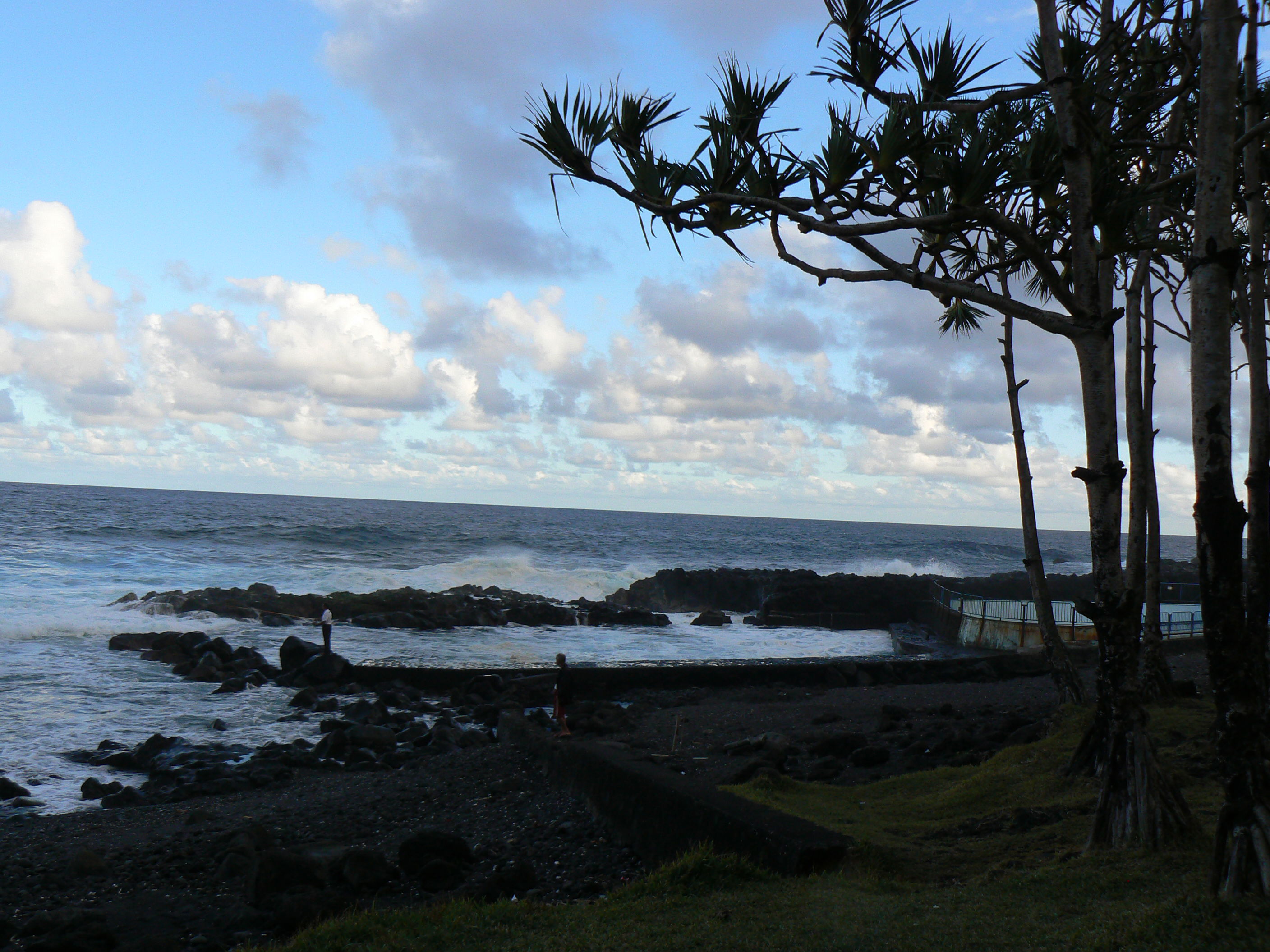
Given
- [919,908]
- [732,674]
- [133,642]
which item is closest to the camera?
[919,908]

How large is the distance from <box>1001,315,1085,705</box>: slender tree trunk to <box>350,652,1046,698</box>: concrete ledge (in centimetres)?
784

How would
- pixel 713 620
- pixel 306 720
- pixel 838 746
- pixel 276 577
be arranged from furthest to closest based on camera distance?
pixel 276 577 < pixel 713 620 < pixel 306 720 < pixel 838 746

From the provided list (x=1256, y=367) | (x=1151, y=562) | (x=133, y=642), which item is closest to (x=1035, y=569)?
(x=1151, y=562)

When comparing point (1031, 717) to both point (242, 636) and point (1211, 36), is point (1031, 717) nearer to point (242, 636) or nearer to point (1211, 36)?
point (1211, 36)

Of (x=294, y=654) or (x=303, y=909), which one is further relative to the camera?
(x=294, y=654)

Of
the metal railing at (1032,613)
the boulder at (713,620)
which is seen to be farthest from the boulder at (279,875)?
the boulder at (713,620)

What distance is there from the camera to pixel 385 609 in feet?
94.8

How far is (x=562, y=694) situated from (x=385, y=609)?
55.4 ft

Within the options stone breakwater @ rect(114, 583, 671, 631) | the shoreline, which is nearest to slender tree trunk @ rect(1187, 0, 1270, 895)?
the shoreline

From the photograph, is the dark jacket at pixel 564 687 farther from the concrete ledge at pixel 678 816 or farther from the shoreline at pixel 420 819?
the concrete ledge at pixel 678 816

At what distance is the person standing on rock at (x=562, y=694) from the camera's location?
1298 cm

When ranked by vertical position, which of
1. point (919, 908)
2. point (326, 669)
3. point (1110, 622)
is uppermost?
point (1110, 622)

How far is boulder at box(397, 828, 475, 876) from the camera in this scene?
22.4 feet

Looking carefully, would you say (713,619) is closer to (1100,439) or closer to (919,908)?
(1100,439)
